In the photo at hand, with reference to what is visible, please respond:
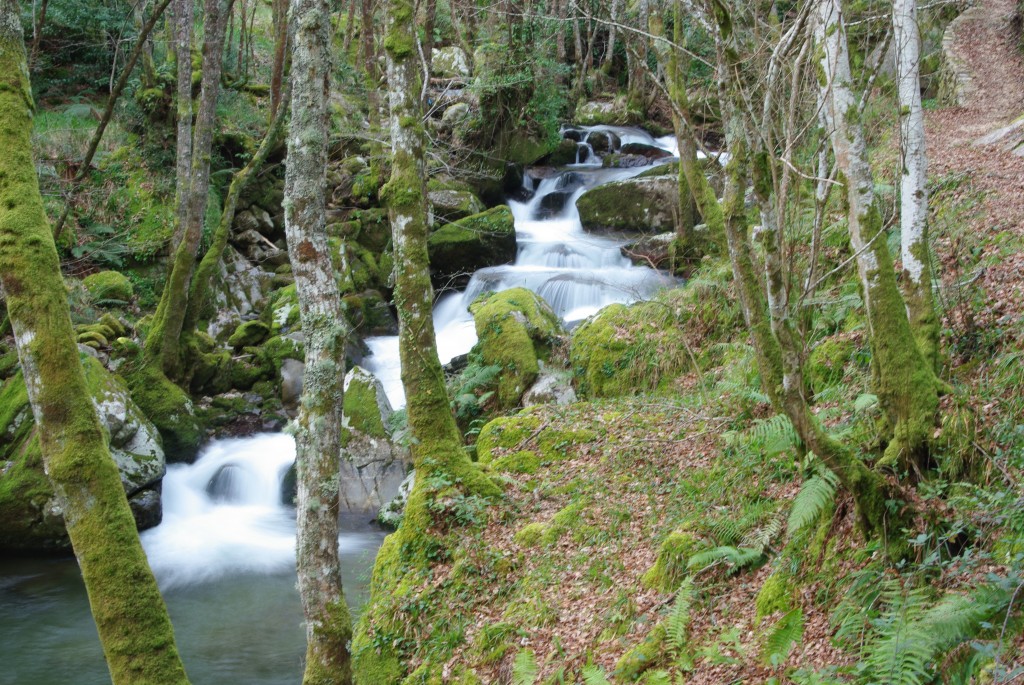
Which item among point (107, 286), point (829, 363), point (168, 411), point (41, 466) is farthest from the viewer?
point (107, 286)

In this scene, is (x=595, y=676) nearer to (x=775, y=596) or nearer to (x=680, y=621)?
(x=680, y=621)

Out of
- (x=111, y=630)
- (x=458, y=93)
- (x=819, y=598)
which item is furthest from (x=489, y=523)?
(x=458, y=93)

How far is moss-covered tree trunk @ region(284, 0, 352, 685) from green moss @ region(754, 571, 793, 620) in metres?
2.98

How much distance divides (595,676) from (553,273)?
492 inches

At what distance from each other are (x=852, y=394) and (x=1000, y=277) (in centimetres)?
177

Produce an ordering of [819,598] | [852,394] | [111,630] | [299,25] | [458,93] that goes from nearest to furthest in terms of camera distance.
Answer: [111,630] < [819,598] < [299,25] < [852,394] < [458,93]

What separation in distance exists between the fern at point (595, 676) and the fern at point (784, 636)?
109 centimetres

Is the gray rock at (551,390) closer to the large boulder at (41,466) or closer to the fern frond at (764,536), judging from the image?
the fern frond at (764,536)

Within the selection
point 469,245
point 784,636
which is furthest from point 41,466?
point 784,636

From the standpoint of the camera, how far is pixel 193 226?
13.6 metres

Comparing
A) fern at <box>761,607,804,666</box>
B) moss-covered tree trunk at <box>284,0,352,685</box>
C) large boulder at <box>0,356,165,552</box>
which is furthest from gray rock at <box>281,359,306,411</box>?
fern at <box>761,607,804,666</box>

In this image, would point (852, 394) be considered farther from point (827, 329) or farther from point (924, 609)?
point (924, 609)

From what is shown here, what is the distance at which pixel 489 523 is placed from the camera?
295 inches

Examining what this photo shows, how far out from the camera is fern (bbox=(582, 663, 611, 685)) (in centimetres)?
473
